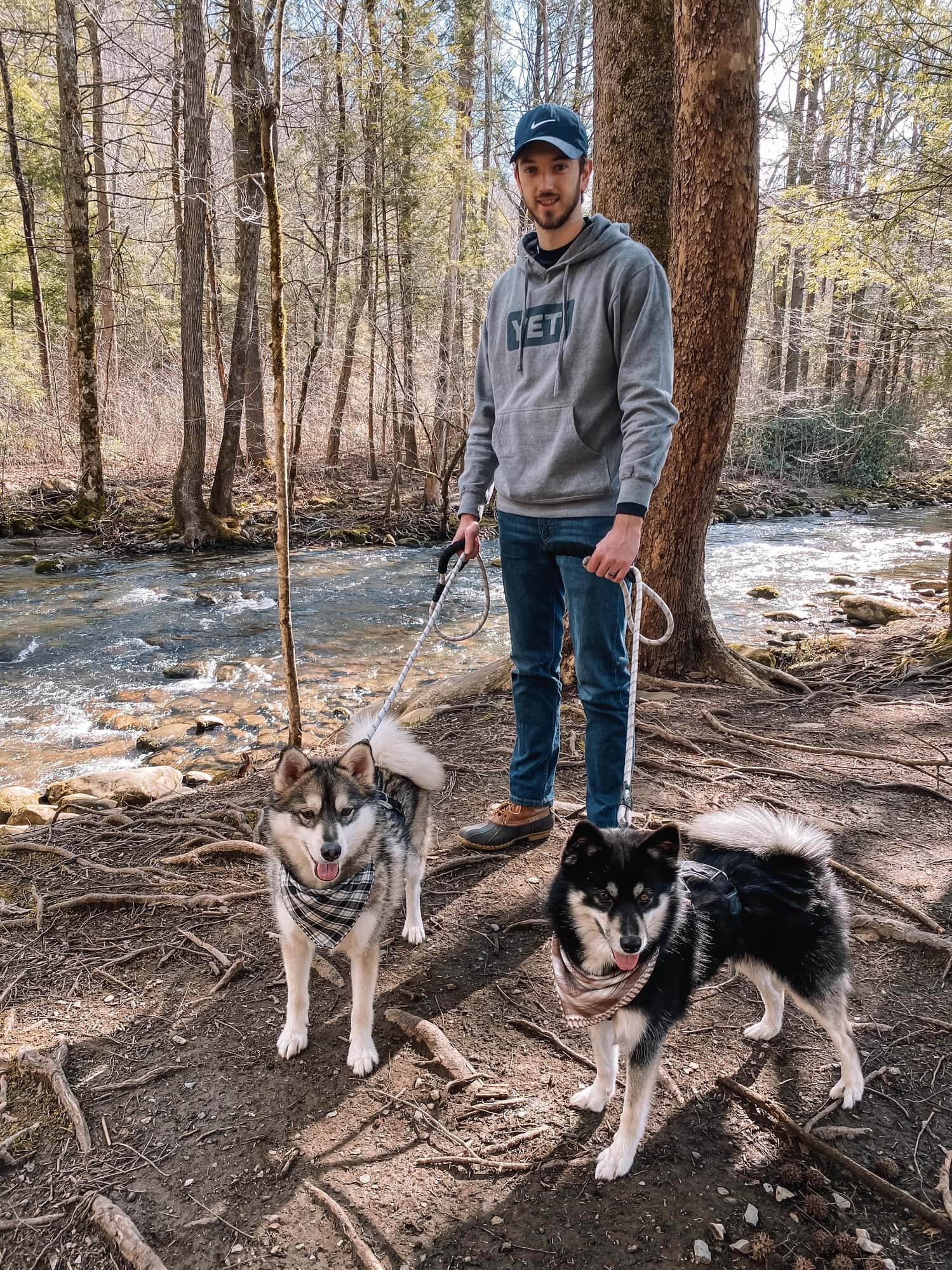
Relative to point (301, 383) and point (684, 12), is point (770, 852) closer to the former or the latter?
point (684, 12)

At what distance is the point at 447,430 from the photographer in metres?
16.0

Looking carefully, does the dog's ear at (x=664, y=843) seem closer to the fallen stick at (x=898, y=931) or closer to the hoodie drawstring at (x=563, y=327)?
the fallen stick at (x=898, y=931)

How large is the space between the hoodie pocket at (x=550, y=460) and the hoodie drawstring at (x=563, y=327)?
100mm

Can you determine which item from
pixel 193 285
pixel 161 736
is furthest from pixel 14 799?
pixel 193 285

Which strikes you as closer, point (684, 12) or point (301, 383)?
point (684, 12)

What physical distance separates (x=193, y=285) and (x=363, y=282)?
14.4ft

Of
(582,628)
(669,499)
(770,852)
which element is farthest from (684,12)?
(770,852)

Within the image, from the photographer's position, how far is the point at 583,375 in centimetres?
282

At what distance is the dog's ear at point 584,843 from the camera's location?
2025mm

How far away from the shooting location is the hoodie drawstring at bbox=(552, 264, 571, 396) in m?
2.86

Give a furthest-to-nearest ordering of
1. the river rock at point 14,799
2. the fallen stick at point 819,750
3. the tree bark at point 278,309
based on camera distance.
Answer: the river rock at point 14,799 → the fallen stick at point 819,750 → the tree bark at point 278,309

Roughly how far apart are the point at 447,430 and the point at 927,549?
32.8ft

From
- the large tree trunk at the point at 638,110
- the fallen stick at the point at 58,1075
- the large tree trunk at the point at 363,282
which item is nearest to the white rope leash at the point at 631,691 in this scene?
the fallen stick at the point at 58,1075

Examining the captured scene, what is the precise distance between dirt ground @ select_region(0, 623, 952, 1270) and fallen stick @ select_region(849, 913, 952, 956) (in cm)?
4
